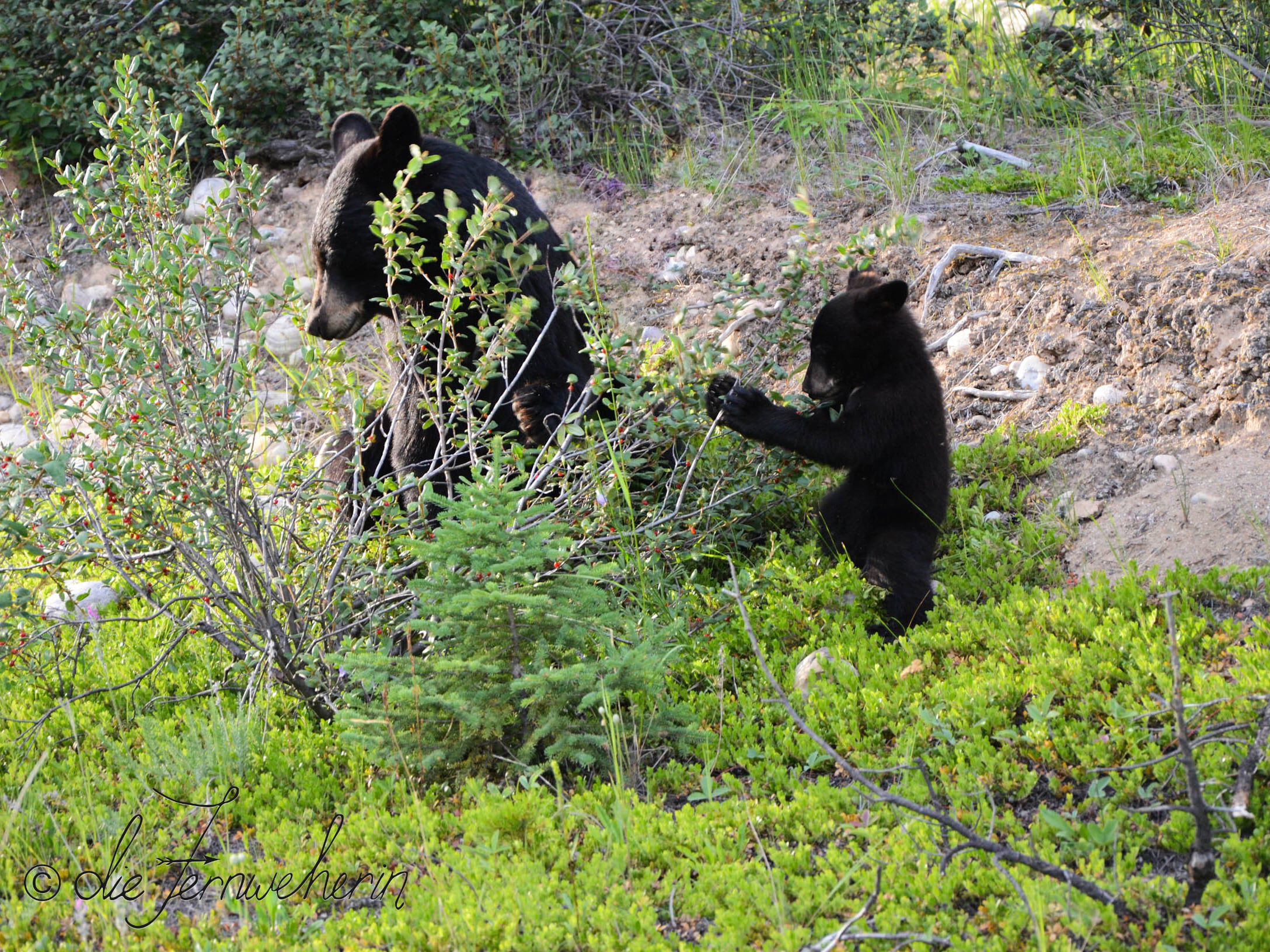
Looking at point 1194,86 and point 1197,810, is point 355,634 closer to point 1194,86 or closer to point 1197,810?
point 1197,810

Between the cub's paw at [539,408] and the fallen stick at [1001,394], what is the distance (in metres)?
2.17

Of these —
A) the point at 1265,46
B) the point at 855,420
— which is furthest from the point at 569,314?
the point at 1265,46

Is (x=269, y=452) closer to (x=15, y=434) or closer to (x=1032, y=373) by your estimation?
(x=15, y=434)

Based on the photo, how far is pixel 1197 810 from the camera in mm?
2383

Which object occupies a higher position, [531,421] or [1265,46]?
[1265,46]

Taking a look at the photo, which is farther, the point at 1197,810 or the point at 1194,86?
the point at 1194,86

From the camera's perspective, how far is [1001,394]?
550 cm

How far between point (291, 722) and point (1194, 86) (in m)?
6.93

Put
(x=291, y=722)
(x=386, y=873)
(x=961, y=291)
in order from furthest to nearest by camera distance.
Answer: (x=961, y=291) < (x=291, y=722) < (x=386, y=873)

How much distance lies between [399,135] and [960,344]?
3139 millimetres

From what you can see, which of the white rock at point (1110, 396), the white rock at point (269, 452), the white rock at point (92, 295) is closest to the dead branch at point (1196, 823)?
the white rock at point (1110, 396)

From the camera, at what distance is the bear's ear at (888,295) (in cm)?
440

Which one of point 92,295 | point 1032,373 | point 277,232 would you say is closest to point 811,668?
point 1032,373

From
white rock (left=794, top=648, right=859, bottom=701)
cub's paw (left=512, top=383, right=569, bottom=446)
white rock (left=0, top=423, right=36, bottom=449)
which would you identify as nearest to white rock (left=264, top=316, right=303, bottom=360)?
white rock (left=0, top=423, right=36, bottom=449)
